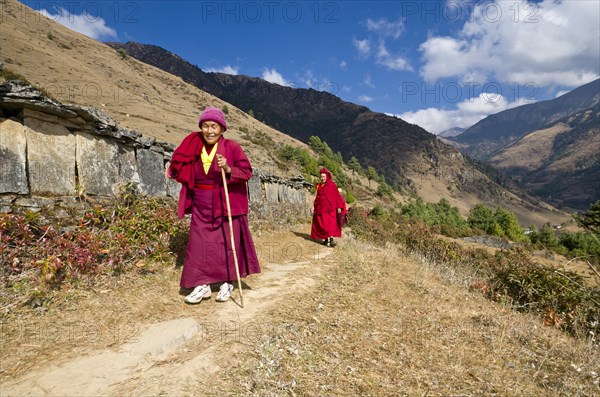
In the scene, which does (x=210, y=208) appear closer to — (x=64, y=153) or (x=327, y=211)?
(x=64, y=153)

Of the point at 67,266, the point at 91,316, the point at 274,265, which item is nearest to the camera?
the point at 91,316

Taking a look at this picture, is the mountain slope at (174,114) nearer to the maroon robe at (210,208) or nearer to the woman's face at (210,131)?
the maroon robe at (210,208)

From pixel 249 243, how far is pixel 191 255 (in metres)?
0.87

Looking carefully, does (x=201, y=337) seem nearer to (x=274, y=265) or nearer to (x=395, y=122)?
(x=274, y=265)

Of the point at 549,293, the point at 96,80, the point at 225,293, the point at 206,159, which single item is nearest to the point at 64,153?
the point at 206,159

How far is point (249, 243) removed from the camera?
474cm

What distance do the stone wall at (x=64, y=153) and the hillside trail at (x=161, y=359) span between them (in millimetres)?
2767

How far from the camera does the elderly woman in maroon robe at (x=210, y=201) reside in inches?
168

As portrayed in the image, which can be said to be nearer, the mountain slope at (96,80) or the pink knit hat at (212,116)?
the pink knit hat at (212,116)

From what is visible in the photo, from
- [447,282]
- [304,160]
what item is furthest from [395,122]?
[447,282]

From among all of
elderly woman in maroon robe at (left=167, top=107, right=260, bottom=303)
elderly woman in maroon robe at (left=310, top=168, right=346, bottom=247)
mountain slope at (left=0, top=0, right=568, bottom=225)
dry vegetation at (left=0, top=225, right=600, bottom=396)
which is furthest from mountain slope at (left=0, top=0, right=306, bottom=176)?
dry vegetation at (left=0, top=225, right=600, bottom=396)

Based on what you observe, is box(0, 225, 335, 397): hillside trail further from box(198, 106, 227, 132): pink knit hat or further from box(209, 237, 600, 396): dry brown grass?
box(198, 106, 227, 132): pink knit hat

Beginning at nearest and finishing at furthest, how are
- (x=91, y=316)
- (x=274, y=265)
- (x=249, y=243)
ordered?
(x=91, y=316)
(x=249, y=243)
(x=274, y=265)

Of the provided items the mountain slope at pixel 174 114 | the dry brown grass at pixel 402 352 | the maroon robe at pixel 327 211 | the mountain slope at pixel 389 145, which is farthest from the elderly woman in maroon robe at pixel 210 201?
the mountain slope at pixel 389 145
